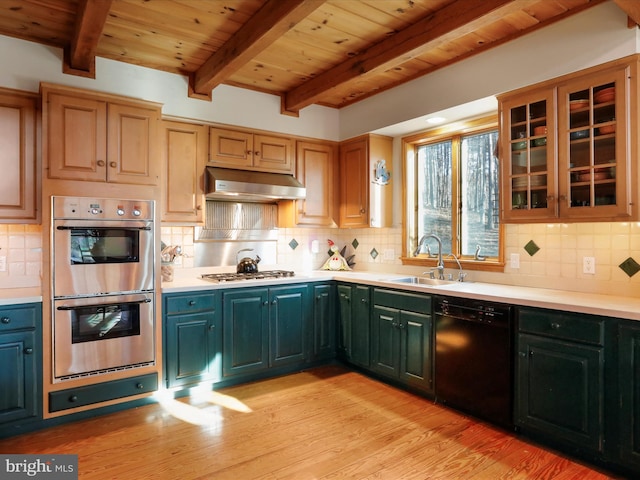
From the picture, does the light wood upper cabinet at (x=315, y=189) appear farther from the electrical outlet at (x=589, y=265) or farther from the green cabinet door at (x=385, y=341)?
the electrical outlet at (x=589, y=265)

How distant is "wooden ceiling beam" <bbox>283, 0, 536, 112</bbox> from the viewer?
2217 millimetres

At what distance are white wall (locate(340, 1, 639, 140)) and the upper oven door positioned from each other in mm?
2317

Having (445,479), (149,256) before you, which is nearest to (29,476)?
(149,256)

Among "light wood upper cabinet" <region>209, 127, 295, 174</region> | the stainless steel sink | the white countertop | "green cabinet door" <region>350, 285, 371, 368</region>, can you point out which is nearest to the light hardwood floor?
"green cabinet door" <region>350, 285, 371, 368</region>

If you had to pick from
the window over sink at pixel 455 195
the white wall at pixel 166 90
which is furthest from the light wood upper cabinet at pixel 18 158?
the window over sink at pixel 455 195

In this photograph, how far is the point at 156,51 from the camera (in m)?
2.99

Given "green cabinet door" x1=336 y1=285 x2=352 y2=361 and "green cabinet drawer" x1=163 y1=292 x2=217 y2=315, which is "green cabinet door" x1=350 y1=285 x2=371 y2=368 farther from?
"green cabinet drawer" x1=163 y1=292 x2=217 y2=315

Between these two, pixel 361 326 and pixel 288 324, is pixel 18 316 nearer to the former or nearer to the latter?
pixel 288 324

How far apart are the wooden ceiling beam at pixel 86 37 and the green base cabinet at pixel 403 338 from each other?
8.60 ft

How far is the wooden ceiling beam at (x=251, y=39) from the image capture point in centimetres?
222

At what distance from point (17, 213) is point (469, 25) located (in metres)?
3.07

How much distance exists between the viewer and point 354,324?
3.66 meters

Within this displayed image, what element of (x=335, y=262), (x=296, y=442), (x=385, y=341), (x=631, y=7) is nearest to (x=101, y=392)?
(x=296, y=442)

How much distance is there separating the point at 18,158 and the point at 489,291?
3.28 meters
